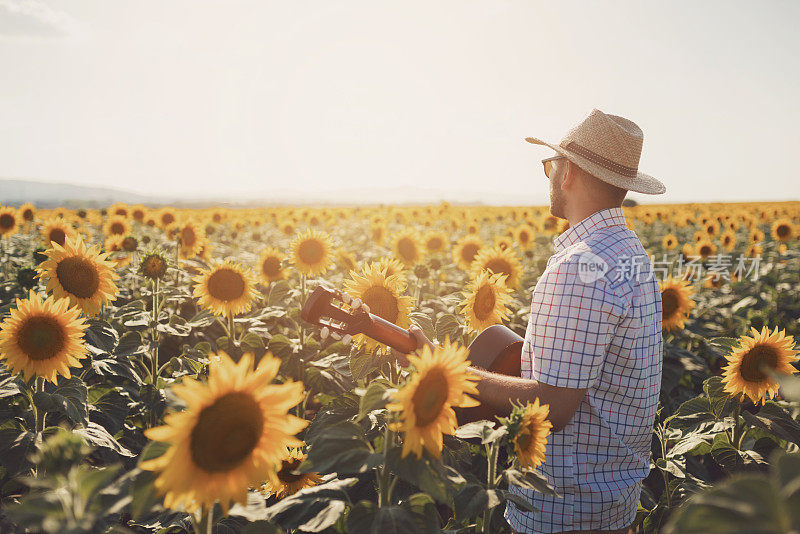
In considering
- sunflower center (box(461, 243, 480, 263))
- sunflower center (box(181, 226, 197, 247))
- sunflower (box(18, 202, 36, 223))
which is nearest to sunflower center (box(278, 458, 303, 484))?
sunflower center (box(461, 243, 480, 263))

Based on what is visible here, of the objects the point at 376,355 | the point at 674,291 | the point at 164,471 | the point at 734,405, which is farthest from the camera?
the point at 674,291

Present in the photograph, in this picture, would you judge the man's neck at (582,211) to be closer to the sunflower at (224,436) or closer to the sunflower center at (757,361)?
the sunflower center at (757,361)

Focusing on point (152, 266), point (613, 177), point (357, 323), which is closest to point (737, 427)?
point (613, 177)

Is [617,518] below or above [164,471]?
below

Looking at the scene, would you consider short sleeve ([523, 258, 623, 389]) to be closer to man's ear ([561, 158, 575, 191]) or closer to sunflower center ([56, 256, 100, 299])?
man's ear ([561, 158, 575, 191])

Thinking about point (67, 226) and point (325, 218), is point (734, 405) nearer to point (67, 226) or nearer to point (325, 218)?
point (67, 226)

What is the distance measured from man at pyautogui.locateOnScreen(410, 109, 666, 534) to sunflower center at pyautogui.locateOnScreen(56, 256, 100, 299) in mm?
2449

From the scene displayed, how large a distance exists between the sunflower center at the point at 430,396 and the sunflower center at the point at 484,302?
1963mm

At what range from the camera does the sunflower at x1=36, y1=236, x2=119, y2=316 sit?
324 cm

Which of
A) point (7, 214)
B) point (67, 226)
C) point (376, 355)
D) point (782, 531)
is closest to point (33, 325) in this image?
point (376, 355)

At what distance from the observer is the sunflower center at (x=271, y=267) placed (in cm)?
607

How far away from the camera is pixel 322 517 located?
1575 millimetres

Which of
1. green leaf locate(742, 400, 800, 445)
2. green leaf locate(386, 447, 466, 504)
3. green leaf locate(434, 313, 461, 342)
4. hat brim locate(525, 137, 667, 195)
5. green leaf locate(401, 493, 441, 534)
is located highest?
hat brim locate(525, 137, 667, 195)

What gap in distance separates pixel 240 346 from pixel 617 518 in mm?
3409
